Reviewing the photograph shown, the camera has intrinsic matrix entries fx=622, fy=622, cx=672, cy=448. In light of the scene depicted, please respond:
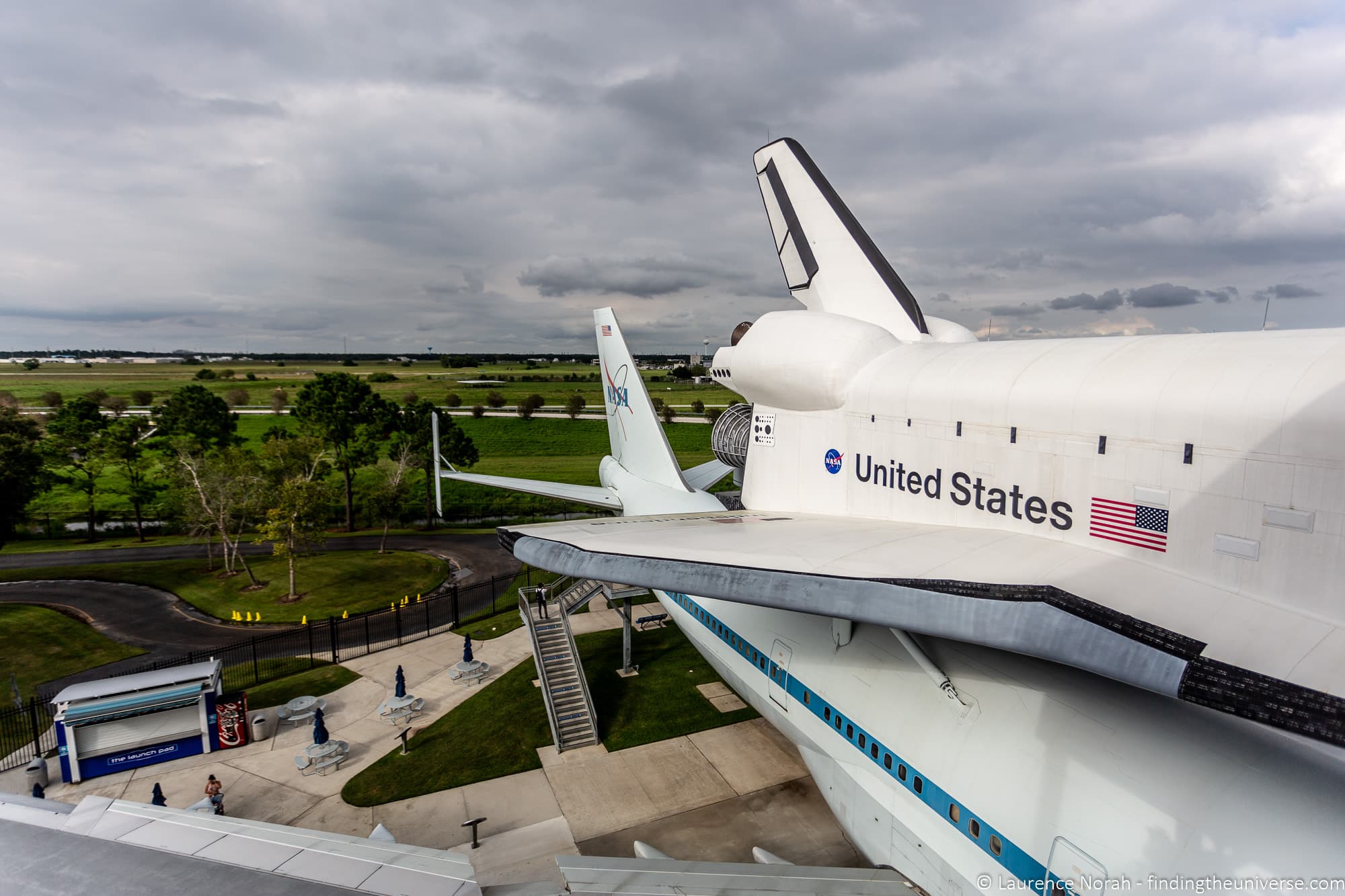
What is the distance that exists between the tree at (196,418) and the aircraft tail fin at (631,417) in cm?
3254

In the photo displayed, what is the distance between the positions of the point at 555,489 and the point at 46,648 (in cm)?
1884

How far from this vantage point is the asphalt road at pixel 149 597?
21938 millimetres

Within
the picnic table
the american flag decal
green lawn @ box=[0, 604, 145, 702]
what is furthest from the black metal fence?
the american flag decal

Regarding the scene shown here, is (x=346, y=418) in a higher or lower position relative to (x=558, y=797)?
higher

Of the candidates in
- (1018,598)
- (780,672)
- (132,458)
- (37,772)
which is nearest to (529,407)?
(132,458)

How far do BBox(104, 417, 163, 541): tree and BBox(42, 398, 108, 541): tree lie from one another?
2.06ft

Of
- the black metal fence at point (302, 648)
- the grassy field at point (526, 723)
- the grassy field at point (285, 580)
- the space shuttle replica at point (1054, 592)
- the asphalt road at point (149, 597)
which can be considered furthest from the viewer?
the grassy field at point (285, 580)

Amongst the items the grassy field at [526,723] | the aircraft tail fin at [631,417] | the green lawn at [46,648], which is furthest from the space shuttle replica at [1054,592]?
the green lawn at [46,648]

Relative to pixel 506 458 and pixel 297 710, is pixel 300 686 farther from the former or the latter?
pixel 506 458

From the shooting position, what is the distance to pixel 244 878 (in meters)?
4.72

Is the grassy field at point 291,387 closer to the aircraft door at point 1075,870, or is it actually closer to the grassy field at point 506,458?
the grassy field at point 506,458

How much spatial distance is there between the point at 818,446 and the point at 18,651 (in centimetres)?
2722

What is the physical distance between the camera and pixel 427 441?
40188mm

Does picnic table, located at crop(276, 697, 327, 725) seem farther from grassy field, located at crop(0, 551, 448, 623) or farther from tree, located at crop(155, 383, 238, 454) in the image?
tree, located at crop(155, 383, 238, 454)
